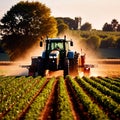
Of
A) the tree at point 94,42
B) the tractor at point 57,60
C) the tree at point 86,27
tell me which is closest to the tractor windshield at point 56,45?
the tractor at point 57,60

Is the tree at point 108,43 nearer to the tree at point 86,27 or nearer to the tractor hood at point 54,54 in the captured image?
the tractor hood at point 54,54

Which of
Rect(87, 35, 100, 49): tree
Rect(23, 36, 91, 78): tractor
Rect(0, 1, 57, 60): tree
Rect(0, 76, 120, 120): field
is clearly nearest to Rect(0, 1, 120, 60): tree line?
Rect(0, 1, 57, 60): tree

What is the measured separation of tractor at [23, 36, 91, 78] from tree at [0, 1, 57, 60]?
76.2 ft

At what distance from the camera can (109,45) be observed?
305 feet

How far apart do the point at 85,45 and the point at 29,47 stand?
40.3m

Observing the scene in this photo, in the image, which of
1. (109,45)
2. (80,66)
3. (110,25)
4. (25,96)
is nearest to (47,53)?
(80,66)

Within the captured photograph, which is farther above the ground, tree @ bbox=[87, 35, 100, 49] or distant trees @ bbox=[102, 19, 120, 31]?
distant trees @ bbox=[102, 19, 120, 31]

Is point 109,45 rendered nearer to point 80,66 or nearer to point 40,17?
point 40,17

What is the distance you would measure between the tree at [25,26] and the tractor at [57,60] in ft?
76.2

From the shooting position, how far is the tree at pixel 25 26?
47.2m

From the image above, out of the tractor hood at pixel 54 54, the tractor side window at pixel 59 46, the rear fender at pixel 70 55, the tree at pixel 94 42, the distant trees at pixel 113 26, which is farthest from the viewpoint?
the distant trees at pixel 113 26

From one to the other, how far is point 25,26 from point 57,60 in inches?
1006

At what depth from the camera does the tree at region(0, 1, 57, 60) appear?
1858 inches

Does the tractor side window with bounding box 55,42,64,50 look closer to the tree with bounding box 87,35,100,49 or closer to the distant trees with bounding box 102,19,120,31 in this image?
the tree with bounding box 87,35,100,49
